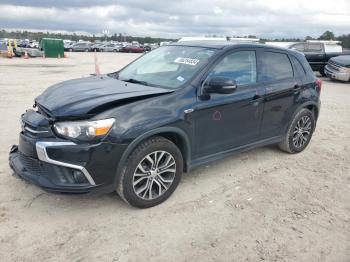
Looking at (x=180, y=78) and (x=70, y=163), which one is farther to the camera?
(x=180, y=78)

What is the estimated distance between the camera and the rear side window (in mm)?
4892

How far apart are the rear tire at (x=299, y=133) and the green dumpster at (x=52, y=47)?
1192 inches

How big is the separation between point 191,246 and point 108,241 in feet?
2.57

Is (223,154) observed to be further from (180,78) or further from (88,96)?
(88,96)

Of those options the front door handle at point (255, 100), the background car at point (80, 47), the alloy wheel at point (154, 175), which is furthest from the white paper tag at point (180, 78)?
the background car at point (80, 47)

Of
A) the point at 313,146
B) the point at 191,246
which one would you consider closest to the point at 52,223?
the point at 191,246

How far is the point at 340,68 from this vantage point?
592 inches

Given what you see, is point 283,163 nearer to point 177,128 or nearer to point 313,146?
point 313,146

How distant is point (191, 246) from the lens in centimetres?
320

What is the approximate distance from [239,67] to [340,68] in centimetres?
1243

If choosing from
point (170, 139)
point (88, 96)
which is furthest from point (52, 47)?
point (170, 139)

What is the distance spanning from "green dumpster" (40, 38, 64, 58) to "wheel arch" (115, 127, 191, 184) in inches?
1223

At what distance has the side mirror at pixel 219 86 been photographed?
12.8 feet

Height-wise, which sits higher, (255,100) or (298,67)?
(298,67)
